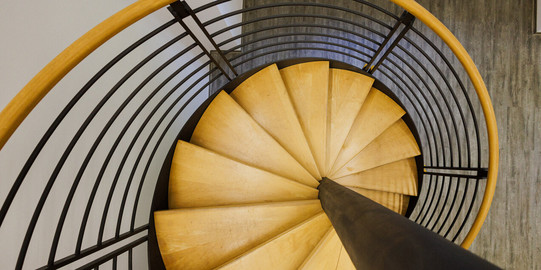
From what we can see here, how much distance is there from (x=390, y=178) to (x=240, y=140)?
1.33 m

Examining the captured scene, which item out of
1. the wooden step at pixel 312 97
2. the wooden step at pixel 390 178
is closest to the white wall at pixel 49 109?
the wooden step at pixel 312 97

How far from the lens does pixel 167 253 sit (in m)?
1.68

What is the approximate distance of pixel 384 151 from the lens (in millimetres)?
2305

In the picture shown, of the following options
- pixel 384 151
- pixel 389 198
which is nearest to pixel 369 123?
pixel 384 151

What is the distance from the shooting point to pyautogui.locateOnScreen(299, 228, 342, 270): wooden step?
1604 millimetres

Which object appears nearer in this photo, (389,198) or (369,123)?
(369,123)

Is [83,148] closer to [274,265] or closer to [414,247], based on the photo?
[274,265]

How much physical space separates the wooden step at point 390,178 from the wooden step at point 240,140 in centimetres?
52

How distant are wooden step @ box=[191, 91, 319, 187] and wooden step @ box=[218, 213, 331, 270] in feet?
1.32

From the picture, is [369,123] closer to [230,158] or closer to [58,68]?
[230,158]

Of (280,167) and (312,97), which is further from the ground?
(312,97)

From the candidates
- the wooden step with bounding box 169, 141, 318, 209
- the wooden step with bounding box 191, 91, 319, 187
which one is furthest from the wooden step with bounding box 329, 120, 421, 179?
the wooden step with bounding box 169, 141, 318, 209

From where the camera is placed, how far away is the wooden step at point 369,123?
2.25 metres

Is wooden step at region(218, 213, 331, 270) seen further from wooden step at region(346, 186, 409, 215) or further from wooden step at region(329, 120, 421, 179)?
wooden step at region(346, 186, 409, 215)
